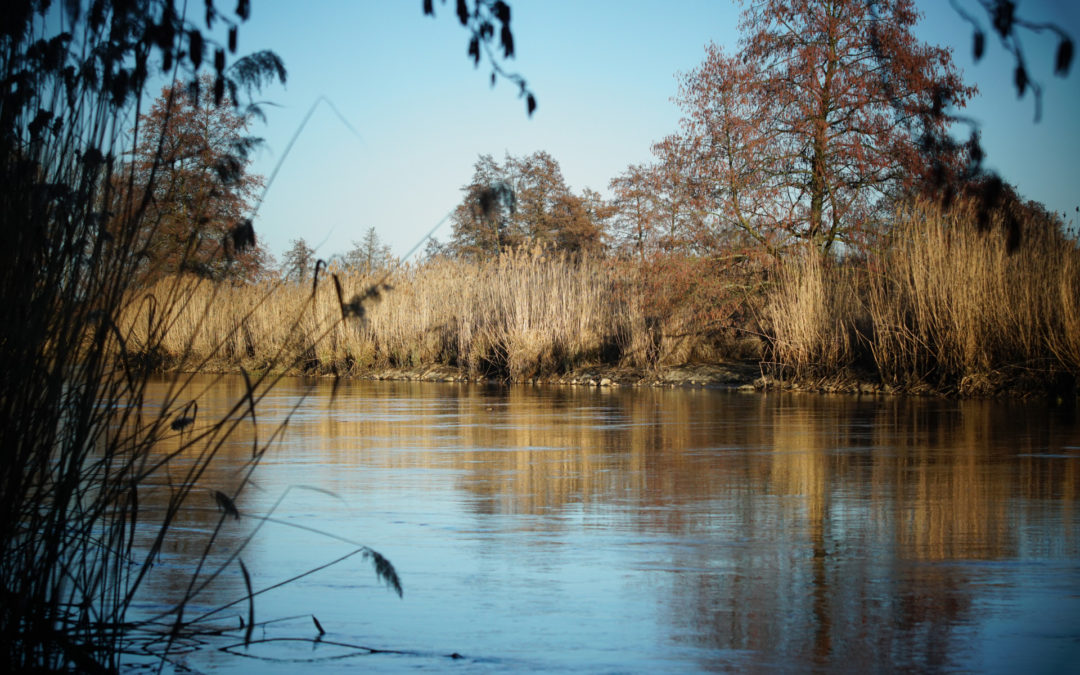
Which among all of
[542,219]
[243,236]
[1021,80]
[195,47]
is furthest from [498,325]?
[542,219]

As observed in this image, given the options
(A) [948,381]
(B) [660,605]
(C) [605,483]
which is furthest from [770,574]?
(A) [948,381]

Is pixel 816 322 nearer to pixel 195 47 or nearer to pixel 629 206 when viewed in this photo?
pixel 195 47

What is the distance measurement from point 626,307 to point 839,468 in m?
13.2

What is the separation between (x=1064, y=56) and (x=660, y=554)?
2458 millimetres

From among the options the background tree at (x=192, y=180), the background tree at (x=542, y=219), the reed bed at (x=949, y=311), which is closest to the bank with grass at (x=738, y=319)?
the reed bed at (x=949, y=311)

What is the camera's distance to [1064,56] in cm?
174

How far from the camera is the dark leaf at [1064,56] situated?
1744mm

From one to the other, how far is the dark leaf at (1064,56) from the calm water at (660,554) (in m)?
1.49

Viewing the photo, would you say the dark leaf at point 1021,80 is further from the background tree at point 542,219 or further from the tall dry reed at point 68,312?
the background tree at point 542,219

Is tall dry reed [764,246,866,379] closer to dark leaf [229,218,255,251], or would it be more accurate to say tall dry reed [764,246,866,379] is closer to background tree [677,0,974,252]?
background tree [677,0,974,252]

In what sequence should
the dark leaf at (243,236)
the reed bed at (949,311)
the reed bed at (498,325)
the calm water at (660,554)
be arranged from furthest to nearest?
the reed bed at (498,325), the reed bed at (949,311), the calm water at (660,554), the dark leaf at (243,236)

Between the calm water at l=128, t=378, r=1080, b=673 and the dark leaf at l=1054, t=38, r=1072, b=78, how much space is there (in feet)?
4.89

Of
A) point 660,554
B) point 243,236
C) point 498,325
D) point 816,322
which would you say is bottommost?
point 660,554

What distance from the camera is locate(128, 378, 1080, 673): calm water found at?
2.72 m
